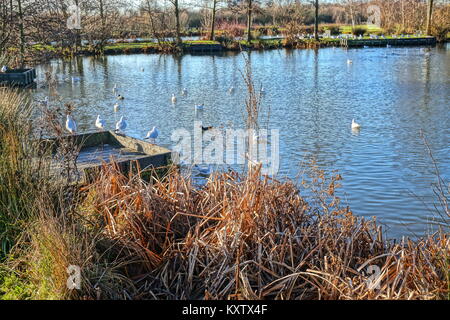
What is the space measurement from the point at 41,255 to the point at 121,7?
124ft

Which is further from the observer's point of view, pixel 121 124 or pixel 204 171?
pixel 121 124

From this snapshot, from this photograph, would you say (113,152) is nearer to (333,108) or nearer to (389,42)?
(333,108)

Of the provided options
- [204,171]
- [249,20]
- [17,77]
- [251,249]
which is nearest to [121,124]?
[204,171]

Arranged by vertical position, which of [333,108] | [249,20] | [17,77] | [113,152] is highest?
[249,20]

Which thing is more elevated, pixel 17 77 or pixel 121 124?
pixel 17 77

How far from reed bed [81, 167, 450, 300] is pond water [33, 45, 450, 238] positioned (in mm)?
1414

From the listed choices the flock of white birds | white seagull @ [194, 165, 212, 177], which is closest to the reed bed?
the flock of white birds

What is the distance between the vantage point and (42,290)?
3633 millimetres

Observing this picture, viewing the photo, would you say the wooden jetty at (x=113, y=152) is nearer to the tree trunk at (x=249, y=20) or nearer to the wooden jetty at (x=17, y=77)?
the wooden jetty at (x=17, y=77)

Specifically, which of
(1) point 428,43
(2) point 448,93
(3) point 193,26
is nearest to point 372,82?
(2) point 448,93

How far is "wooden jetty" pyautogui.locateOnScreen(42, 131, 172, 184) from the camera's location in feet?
21.0

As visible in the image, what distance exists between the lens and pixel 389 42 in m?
34.5

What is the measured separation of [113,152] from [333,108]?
7.31 m

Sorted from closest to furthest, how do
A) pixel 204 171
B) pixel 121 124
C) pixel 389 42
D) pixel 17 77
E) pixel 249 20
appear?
pixel 204 171 < pixel 121 124 < pixel 17 77 < pixel 389 42 < pixel 249 20
